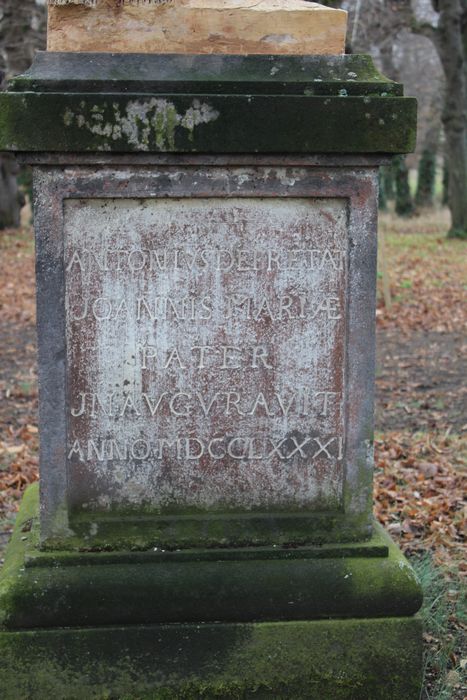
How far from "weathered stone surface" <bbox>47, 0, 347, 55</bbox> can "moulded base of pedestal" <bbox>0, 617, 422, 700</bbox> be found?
2.04 m

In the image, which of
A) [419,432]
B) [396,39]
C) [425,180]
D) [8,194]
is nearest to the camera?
[419,432]

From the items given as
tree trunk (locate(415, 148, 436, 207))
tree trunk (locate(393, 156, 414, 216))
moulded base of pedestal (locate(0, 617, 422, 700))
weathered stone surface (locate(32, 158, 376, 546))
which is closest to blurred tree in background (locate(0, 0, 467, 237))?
tree trunk (locate(393, 156, 414, 216))

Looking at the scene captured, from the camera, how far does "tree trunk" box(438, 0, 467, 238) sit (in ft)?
70.2

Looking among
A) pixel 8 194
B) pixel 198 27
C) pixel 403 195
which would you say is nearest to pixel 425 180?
pixel 403 195

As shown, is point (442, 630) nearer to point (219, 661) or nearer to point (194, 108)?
point (219, 661)

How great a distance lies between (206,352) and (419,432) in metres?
4.22

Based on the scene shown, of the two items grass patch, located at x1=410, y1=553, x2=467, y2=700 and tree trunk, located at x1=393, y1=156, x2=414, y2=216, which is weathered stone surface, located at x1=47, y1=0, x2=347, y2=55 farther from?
tree trunk, located at x1=393, y1=156, x2=414, y2=216

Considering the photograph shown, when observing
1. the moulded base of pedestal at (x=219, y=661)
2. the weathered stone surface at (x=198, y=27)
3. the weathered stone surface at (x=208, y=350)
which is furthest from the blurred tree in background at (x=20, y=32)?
the moulded base of pedestal at (x=219, y=661)

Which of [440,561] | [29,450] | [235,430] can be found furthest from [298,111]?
[29,450]

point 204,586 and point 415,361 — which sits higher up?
point 415,361

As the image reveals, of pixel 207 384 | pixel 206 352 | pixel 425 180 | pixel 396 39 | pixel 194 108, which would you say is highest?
pixel 396 39

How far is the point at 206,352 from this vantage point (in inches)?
129

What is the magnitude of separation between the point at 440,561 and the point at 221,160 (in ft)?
8.48

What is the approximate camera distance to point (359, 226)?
324 centimetres
